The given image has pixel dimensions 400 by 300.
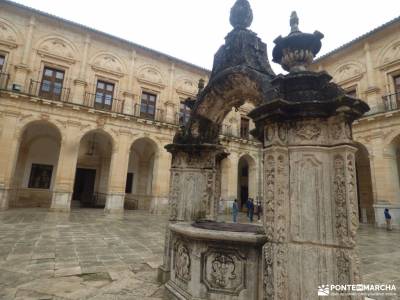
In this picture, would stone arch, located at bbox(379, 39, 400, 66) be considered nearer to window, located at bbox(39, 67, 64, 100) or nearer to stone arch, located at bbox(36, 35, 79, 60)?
stone arch, located at bbox(36, 35, 79, 60)

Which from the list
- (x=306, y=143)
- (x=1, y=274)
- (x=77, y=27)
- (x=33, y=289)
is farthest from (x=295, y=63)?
(x=77, y=27)

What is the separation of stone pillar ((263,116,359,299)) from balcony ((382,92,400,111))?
1528 cm

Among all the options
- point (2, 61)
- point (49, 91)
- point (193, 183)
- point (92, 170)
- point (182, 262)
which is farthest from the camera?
point (92, 170)

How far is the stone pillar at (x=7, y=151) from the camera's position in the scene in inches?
496

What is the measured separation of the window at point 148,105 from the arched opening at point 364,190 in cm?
1460

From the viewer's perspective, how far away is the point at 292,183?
2.42m

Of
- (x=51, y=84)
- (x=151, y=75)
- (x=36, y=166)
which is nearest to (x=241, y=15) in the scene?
(x=51, y=84)

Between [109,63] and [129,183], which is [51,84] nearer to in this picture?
[109,63]

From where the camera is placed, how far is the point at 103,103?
16.5 metres

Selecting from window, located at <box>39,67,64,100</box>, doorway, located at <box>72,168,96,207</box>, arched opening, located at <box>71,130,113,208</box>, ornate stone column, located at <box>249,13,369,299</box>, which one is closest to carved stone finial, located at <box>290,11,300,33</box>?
ornate stone column, located at <box>249,13,369,299</box>

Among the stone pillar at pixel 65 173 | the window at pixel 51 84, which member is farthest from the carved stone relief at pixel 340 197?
the window at pixel 51 84

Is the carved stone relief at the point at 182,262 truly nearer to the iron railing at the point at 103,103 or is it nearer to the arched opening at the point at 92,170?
the iron railing at the point at 103,103

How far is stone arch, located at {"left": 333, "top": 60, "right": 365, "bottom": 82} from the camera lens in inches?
638

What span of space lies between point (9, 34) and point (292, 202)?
18515 millimetres
